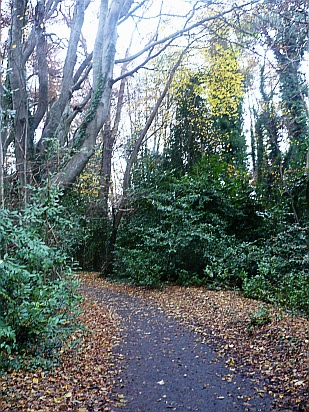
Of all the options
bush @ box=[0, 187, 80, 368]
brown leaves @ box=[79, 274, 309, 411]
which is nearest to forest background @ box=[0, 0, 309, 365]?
bush @ box=[0, 187, 80, 368]

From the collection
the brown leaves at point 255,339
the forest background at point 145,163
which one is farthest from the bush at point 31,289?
the brown leaves at point 255,339

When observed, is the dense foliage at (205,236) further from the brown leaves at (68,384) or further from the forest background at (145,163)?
the brown leaves at (68,384)

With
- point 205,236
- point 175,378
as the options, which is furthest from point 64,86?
point 175,378

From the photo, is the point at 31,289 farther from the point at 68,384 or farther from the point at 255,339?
the point at 255,339

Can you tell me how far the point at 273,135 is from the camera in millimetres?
15578

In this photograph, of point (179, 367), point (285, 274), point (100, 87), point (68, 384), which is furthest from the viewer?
point (100, 87)

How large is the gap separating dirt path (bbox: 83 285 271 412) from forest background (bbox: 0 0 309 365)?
128cm

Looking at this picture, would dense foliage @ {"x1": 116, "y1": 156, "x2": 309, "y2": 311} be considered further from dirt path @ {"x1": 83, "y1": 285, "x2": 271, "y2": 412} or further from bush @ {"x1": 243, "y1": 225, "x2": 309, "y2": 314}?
dirt path @ {"x1": 83, "y1": 285, "x2": 271, "y2": 412}

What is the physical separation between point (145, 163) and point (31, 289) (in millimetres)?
10868

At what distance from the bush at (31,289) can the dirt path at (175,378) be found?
1158 mm

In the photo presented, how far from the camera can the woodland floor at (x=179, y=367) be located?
173 inches

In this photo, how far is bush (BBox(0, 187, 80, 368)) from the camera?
4.72 metres

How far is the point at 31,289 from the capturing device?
207 inches

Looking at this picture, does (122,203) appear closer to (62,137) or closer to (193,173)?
(193,173)
